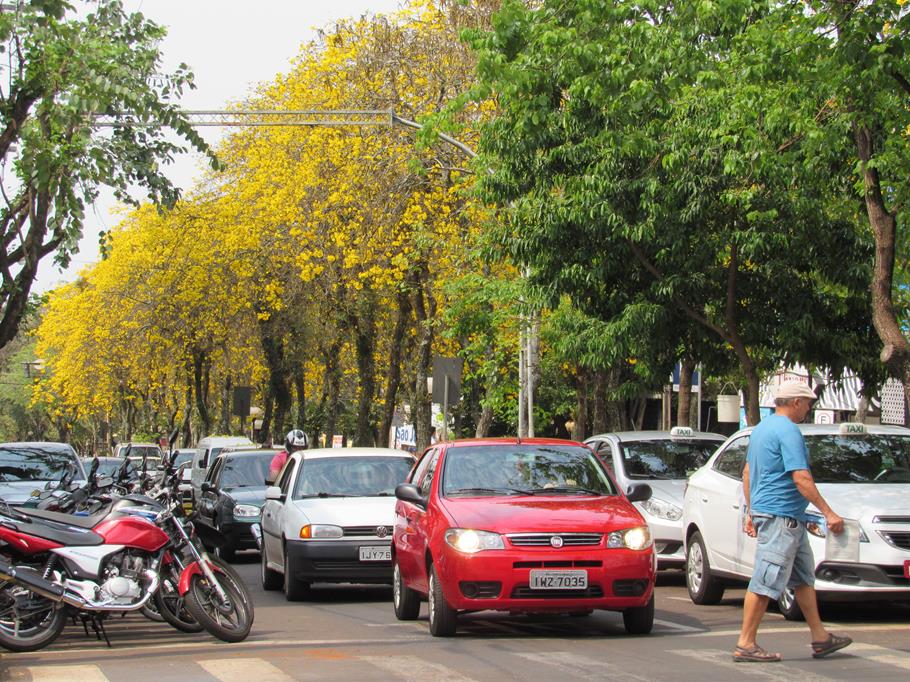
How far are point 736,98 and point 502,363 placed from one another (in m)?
14.3

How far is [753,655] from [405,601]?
12.9 feet

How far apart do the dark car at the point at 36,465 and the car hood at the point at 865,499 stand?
11495mm

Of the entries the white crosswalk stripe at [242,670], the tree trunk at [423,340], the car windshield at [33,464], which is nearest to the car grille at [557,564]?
the white crosswalk stripe at [242,670]

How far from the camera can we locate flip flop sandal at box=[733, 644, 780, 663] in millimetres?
9469

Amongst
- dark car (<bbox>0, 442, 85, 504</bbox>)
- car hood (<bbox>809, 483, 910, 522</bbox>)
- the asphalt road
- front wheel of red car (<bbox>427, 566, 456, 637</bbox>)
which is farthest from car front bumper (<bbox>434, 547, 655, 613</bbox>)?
dark car (<bbox>0, 442, 85, 504</bbox>)

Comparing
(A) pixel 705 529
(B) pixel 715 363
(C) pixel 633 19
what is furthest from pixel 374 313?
(A) pixel 705 529

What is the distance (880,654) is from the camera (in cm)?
1002

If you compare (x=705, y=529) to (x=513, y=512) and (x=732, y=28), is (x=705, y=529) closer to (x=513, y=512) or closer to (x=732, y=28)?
(x=513, y=512)

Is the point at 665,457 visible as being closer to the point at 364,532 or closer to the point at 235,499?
the point at 364,532

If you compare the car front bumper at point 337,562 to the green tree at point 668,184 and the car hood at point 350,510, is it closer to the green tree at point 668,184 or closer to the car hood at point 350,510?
the car hood at point 350,510

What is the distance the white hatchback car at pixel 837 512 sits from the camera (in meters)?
11.5

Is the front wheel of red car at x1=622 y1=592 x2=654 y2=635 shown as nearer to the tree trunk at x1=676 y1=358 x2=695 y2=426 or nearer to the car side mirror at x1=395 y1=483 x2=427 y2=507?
the car side mirror at x1=395 y1=483 x2=427 y2=507

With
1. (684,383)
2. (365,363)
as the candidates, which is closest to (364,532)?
(684,383)

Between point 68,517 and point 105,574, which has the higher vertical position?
point 68,517
